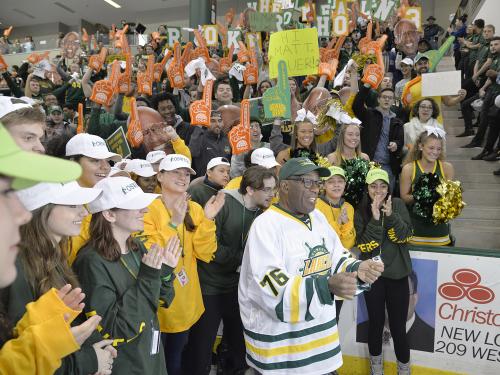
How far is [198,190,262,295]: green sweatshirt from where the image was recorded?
352cm

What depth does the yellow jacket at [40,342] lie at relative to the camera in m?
1.54

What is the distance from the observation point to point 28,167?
757 millimetres

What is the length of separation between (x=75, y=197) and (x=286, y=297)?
1.13 meters

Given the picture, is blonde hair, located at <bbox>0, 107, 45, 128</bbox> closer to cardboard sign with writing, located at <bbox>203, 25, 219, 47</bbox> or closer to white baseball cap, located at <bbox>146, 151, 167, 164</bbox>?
white baseball cap, located at <bbox>146, 151, 167, 164</bbox>

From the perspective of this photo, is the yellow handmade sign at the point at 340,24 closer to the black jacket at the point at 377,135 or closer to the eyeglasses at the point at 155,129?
the black jacket at the point at 377,135

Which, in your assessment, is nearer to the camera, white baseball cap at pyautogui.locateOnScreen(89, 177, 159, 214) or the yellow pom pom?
white baseball cap at pyautogui.locateOnScreen(89, 177, 159, 214)

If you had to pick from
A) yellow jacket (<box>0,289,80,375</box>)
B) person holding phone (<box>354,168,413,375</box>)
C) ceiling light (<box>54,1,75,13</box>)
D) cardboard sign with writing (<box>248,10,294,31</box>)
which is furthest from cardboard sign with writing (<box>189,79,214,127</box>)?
ceiling light (<box>54,1,75,13</box>)

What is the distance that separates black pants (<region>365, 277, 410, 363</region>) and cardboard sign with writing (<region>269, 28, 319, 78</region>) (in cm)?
313

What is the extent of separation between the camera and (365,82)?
6.12 metres

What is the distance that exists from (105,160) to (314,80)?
633cm

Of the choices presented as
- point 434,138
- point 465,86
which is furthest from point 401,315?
point 465,86

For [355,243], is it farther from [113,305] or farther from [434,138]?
[113,305]

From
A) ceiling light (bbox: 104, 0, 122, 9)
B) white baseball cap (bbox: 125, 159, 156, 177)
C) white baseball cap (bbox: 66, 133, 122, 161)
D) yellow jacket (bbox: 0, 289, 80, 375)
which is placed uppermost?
ceiling light (bbox: 104, 0, 122, 9)

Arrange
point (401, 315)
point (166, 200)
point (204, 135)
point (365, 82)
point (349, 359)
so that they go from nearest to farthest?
point (166, 200), point (401, 315), point (349, 359), point (204, 135), point (365, 82)
